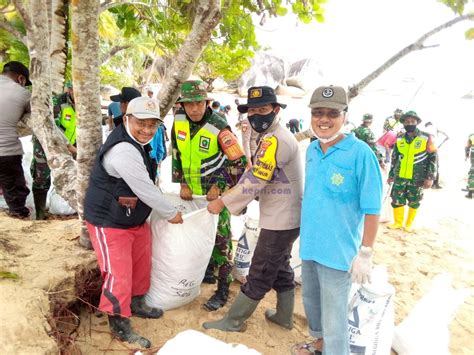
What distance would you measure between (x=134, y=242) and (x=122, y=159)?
2.07ft

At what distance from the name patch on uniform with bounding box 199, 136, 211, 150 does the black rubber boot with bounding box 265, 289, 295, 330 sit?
49.5 inches

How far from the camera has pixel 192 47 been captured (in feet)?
9.28

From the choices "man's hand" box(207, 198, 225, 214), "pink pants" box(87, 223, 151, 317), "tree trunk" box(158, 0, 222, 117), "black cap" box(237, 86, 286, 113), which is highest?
"tree trunk" box(158, 0, 222, 117)

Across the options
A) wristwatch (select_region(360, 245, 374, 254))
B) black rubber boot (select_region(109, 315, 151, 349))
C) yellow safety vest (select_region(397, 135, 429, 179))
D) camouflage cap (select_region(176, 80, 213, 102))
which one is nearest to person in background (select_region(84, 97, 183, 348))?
black rubber boot (select_region(109, 315, 151, 349))

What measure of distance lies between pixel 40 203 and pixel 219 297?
2.96 meters

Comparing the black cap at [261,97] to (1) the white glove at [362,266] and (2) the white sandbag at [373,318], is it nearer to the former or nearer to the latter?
(1) the white glove at [362,266]

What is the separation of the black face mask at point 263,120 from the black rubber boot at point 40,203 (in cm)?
332

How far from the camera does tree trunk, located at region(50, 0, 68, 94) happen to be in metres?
4.25

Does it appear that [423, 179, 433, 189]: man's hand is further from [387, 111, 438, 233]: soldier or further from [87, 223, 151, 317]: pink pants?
[87, 223, 151, 317]: pink pants

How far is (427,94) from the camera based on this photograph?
91.9ft

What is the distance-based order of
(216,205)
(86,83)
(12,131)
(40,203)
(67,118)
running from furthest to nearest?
(40,203) → (67,118) → (12,131) → (86,83) → (216,205)

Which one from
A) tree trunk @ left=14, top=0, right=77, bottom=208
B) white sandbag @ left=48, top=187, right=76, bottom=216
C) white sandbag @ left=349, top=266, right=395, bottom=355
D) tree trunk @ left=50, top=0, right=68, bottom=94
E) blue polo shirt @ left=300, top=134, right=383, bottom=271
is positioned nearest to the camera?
blue polo shirt @ left=300, top=134, right=383, bottom=271

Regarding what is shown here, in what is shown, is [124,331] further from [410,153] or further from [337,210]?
[410,153]

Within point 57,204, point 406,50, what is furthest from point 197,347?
point 57,204
